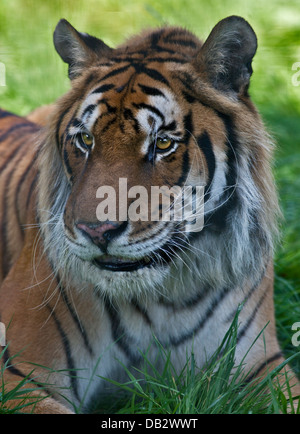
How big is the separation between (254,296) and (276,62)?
2.83m

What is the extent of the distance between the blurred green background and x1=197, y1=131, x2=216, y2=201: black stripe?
3.70 feet

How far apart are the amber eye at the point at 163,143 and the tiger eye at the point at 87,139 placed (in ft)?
0.56

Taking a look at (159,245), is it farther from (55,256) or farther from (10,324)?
(10,324)

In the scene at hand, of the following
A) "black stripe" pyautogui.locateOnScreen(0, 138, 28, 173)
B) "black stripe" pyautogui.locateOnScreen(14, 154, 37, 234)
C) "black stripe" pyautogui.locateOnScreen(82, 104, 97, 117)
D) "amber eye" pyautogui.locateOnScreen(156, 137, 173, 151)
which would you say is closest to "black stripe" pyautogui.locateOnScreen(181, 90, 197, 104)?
"amber eye" pyautogui.locateOnScreen(156, 137, 173, 151)

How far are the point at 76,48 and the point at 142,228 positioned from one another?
620mm

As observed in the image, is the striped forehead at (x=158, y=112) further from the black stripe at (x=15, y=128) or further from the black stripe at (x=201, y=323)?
the black stripe at (x=15, y=128)

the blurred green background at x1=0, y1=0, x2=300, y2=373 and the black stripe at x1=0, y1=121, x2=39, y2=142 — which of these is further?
the blurred green background at x1=0, y1=0, x2=300, y2=373

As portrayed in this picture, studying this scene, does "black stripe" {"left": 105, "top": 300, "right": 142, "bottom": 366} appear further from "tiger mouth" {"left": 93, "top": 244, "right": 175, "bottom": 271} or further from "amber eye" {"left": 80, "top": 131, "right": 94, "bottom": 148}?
"amber eye" {"left": 80, "top": 131, "right": 94, "bottom": 148}

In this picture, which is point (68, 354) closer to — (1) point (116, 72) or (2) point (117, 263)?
(2) point (117, 263)

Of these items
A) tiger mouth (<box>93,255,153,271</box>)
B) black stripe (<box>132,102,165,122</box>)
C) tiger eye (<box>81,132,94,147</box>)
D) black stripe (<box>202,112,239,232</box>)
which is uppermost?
black stripe (<box>132,102,165,122</box>)

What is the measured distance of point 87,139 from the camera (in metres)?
1.83

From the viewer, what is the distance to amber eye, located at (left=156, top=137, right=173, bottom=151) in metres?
1.76

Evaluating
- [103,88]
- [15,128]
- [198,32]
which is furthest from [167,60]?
[198,32]
